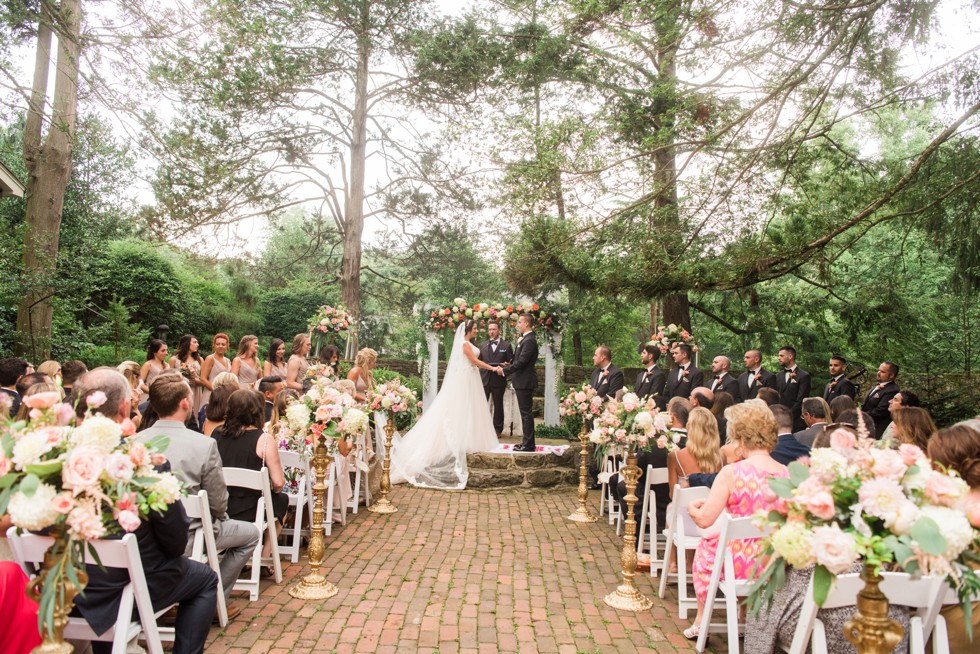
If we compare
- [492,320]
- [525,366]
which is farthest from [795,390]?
[492,320]

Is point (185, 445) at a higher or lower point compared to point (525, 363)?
lower

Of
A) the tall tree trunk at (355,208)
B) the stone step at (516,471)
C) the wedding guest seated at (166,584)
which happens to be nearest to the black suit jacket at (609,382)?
the stone step at (516,471)

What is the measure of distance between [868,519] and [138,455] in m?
2.48

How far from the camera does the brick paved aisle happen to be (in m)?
3.99

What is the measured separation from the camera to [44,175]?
9.92 metres

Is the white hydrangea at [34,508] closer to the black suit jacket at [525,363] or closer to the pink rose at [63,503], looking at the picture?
the pink rose at [63,503]

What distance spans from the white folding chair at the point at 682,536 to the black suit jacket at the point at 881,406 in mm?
4697

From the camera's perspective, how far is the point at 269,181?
1551 cm

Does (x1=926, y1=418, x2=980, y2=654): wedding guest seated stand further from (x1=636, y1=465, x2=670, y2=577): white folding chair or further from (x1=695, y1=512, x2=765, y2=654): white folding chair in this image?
(x1=636, y1=465, x2=670, y2=577): white folding chair

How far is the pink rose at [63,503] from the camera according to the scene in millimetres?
1976

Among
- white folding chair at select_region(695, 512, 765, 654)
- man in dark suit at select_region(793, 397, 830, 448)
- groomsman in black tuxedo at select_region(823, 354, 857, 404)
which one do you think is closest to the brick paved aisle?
white folding chair at select_region(695, 512, 765, 654)

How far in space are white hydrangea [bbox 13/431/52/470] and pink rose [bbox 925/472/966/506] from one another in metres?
2.81

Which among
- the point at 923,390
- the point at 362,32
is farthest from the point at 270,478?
the point at 362,32

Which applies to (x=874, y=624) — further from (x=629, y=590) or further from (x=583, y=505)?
(x=583, y=505)
